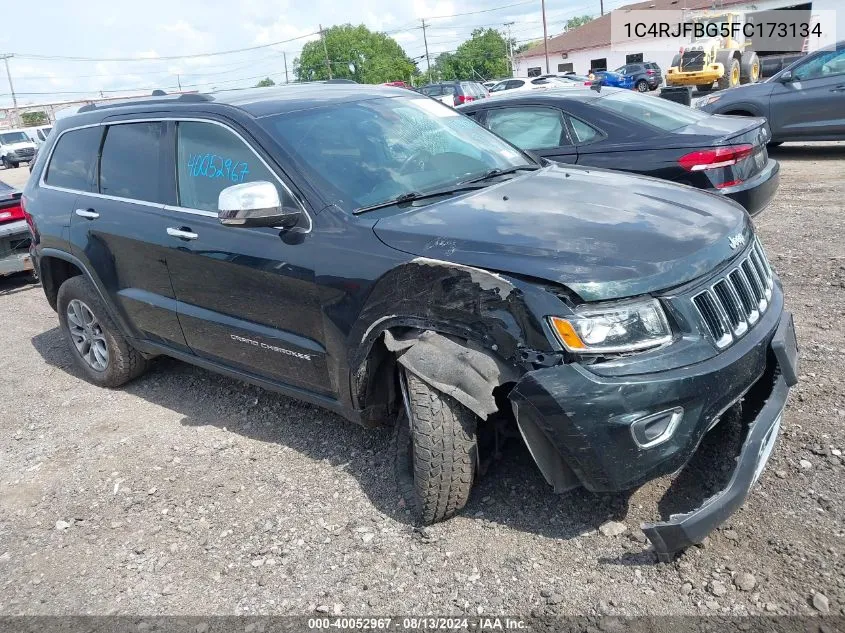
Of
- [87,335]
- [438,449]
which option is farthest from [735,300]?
[87,335]

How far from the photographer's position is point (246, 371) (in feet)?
12.9

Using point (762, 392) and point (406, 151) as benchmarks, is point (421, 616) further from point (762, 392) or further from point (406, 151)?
point (406, 151)

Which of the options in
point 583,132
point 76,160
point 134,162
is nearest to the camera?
point 134,162

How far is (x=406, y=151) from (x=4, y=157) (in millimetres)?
37125

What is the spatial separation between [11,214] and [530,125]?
5787 millimetres

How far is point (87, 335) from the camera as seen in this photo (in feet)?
16.9

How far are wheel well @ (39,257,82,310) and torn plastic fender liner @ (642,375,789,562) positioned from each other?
4229mm

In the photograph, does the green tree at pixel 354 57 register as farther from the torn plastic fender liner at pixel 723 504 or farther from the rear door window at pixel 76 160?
the torn plastic fender liner at pixel 723 504

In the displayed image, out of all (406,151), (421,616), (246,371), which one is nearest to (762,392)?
(421,616)

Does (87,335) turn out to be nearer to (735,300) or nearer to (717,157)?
(735,300)

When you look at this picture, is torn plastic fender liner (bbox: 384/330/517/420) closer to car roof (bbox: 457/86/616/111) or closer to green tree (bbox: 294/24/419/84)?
car roof (bbox: 457/86/616/111)

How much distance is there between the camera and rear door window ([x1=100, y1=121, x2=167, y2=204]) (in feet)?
13.7

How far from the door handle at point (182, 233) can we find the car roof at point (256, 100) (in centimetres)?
65

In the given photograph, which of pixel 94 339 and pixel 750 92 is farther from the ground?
pixel 750 92
